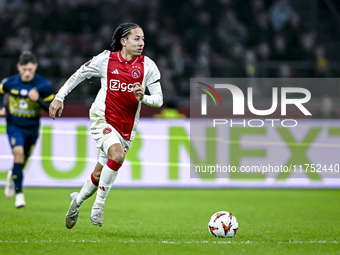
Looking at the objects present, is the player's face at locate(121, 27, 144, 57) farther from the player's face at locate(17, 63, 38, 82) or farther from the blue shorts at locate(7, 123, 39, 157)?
the blue shorts at locate(7, 123, 39, 157)

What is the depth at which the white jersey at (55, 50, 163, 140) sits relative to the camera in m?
5.73

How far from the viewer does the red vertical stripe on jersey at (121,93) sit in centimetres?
573

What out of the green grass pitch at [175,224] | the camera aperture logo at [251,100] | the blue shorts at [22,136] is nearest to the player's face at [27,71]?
the blue shorts at [22,136]

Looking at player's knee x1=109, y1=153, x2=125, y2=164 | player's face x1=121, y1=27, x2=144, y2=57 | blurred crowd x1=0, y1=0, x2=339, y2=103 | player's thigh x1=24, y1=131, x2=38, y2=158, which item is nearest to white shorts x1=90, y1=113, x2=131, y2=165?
player's knee x1=109, y1=153, x2=125, y2=164

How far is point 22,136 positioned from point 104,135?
3142mm

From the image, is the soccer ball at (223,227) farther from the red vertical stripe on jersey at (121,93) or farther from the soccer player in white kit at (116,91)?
the red vertical stripe on jersey at (121,93)

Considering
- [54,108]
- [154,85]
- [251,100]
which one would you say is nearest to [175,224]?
[154,85]

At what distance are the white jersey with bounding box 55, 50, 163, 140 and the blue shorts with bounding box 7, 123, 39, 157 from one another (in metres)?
2.83

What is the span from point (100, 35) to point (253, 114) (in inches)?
221

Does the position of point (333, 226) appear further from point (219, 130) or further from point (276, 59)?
point (276, 59)

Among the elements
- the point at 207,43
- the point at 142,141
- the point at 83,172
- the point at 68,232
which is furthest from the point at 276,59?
the point at 68,232

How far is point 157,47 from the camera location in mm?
15617

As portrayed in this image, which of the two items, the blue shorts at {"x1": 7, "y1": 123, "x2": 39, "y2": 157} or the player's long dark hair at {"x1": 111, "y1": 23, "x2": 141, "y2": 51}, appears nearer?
the player's long dark hair at {"x1": 111, "y1": 23, "x2": 141, "y2": 51}

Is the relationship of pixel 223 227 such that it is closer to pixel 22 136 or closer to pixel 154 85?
pixel 154 85
